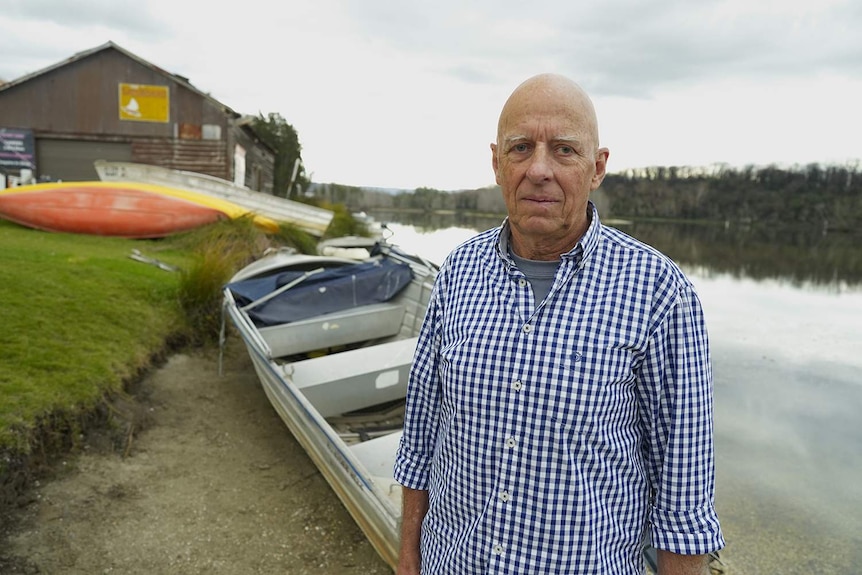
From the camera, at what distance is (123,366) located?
5.40m

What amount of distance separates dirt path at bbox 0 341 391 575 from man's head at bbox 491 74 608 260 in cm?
294

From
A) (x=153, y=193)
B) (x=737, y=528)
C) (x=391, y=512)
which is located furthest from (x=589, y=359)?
(x=153, y=193)

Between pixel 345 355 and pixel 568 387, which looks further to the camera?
pixel 345 355

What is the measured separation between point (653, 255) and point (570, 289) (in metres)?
0.20

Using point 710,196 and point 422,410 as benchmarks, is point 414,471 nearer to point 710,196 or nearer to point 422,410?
point 422,410

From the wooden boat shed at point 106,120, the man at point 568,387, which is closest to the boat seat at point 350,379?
the man at point 568,387

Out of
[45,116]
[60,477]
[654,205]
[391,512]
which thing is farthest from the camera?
[654,205]

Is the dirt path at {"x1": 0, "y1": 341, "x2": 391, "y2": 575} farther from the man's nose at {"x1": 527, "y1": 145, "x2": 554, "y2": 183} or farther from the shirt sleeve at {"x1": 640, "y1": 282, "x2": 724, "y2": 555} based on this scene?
the man's nose at {"x1": 527, "y1": 145, "x2": 554, "y2": 183}

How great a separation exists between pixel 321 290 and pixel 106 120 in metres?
13.2

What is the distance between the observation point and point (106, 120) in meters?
16.1

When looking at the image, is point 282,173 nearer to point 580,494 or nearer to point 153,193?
point 153,193

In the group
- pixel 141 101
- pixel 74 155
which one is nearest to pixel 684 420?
pixel 141 101

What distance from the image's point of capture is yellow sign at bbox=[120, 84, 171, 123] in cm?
1603

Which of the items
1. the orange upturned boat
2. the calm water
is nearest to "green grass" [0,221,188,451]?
the orange upturned boat
